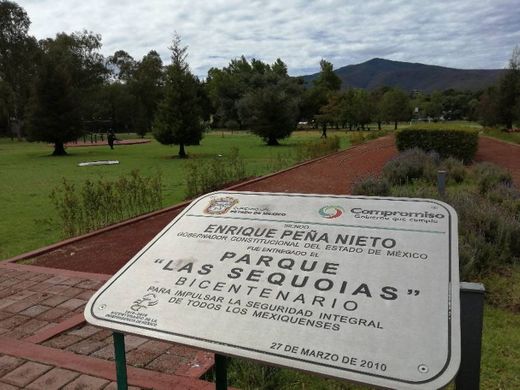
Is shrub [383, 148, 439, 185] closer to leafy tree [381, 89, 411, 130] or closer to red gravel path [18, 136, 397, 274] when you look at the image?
red gravel path [18, 136, 397, 274]

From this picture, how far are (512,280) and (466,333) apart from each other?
2.99 metres

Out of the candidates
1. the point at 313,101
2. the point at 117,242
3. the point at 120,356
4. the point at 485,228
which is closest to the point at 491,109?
the point at 313,101

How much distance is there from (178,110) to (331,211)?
22.5m

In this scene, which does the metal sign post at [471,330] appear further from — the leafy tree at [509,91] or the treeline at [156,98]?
the leafy tree at [509,91]

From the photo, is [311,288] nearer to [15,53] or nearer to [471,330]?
[471,330]

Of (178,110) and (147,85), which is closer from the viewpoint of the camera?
(178,110)

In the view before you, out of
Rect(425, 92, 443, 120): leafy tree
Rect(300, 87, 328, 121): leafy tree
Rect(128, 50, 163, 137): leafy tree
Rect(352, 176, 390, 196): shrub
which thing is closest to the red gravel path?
Rect(352, 176, 390, 196): shrub

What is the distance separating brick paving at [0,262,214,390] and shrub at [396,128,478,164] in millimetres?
13445

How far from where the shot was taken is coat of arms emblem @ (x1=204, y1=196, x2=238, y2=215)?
8.11ft

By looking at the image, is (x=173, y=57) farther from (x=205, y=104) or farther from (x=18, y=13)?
(x=205, y=104)

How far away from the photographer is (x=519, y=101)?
3225cm

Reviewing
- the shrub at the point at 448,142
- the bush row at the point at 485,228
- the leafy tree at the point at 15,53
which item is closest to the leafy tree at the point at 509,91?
the shrub at the point at 448,142

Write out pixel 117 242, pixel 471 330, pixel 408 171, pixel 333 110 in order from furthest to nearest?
pixel 333 110 < pixel 408 171 < pixel 117 242 < pixel 471 330

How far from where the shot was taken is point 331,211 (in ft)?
7.37
